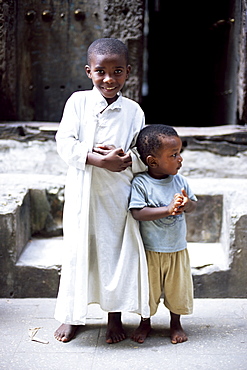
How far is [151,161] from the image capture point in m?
2.32

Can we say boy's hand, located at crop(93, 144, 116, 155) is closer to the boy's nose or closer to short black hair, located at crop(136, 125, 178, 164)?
short black hair, located at crop(136, 125, 178, 164)

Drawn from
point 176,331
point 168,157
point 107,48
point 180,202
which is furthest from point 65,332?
point 107,48

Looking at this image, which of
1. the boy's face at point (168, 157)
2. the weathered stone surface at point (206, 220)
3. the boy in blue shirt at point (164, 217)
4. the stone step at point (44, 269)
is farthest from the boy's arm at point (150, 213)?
the weathered stone surface at point (206, 220)

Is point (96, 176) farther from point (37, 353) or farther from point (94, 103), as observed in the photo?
point (37, 353)

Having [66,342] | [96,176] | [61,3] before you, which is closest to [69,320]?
[66,342]

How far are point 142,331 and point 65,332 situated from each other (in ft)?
1.28

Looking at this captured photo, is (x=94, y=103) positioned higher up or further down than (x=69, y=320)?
higher up

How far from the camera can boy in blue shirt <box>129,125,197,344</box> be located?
90.0 inches

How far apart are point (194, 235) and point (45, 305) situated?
3.56 ft

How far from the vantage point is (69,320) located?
2320mm

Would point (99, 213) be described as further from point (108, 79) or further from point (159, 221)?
point (108, 79)

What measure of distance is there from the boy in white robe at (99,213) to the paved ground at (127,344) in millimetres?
175

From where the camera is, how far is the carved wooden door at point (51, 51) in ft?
14.0

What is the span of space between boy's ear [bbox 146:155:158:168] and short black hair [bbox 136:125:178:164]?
19 millimetres
